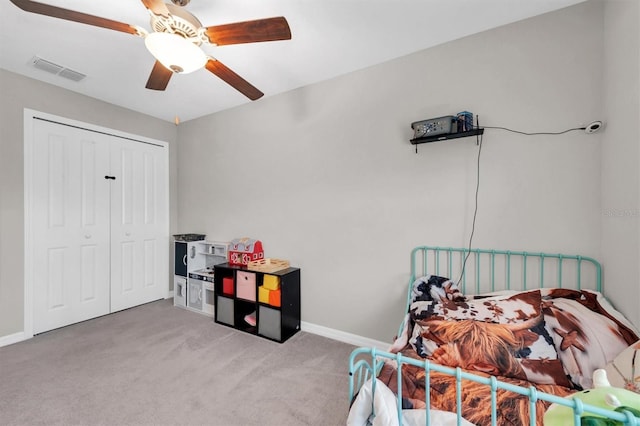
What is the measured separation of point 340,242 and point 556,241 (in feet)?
5.12

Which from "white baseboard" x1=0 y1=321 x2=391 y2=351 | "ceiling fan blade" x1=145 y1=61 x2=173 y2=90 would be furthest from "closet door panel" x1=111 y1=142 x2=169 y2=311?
"ceiling fan blade" x1=145 y1=61 x2=173 y2=90

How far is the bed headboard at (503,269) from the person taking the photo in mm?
1661

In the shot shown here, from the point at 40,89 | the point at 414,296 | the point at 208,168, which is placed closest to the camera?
the point at 414,296

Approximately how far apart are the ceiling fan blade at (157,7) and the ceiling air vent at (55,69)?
1869mm

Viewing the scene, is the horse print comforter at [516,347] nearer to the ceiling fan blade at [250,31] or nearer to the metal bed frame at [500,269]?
the metal bed frame at [500,269]

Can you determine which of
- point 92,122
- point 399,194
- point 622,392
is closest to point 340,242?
point 399,194

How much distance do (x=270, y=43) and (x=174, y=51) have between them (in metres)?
0.90

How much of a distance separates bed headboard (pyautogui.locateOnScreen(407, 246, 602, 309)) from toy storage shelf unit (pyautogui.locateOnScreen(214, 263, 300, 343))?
3.85ft

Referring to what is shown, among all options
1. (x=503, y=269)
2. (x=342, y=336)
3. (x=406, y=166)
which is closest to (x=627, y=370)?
(x=503, y=269)

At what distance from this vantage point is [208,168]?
3531 millimetres

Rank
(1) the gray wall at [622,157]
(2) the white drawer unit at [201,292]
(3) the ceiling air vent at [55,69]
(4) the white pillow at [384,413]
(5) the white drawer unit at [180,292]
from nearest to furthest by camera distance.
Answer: (4) the white pillow at [384,413]
(1) the gray wall at [622,157]
(3) the ceiling air vent at [55,69]
(2) the white drawer unit at [201,292]
(5) the white drawer unit at [180,292]

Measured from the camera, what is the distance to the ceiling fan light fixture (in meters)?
1.35

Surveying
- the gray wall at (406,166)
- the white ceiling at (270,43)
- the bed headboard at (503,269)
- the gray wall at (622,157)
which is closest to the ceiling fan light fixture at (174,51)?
the white ceiling at (270,43)

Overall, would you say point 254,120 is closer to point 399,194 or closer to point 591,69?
point 399,194
